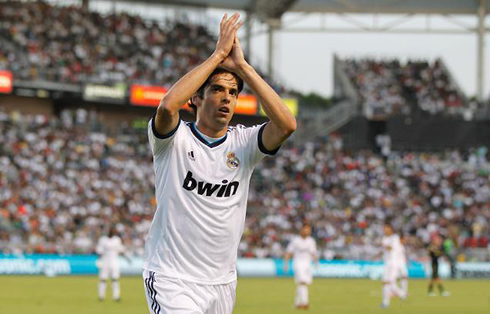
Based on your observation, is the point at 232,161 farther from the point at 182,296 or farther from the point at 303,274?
the point at 303,274

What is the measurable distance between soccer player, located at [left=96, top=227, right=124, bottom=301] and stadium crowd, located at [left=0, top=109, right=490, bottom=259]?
36.2 feet

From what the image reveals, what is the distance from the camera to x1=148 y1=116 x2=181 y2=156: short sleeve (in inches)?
226

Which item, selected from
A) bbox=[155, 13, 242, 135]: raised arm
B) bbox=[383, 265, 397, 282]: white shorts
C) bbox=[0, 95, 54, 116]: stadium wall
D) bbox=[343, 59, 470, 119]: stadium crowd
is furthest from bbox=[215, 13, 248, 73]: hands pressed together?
bbox=[343, 59, 470, 119]: stadium crowd

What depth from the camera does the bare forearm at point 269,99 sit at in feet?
18.5

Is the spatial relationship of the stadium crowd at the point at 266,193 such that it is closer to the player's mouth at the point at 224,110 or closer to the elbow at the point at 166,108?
the player's mouth at the point at 224,110

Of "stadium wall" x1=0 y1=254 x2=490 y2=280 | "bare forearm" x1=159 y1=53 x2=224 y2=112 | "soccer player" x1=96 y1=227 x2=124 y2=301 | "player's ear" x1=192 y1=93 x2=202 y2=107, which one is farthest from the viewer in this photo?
"stadium wall" x1=0 y1=254 x2=490 y2=280

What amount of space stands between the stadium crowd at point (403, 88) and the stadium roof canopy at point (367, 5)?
3523mm

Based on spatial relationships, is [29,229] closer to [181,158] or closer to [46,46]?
[46,46]

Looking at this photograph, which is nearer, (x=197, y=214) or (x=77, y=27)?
(x=197, y=214)

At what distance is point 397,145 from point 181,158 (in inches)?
1834

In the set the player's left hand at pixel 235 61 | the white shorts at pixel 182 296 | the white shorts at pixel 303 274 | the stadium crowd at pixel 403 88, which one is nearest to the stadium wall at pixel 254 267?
the white shorts at pixel 303 274

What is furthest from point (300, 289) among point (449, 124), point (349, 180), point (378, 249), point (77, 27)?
point (449, 124)

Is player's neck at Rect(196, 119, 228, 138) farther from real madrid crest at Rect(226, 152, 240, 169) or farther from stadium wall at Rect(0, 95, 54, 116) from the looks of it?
stadium wall at Rect(0, 95, 54, 116)

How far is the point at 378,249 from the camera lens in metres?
40.0
